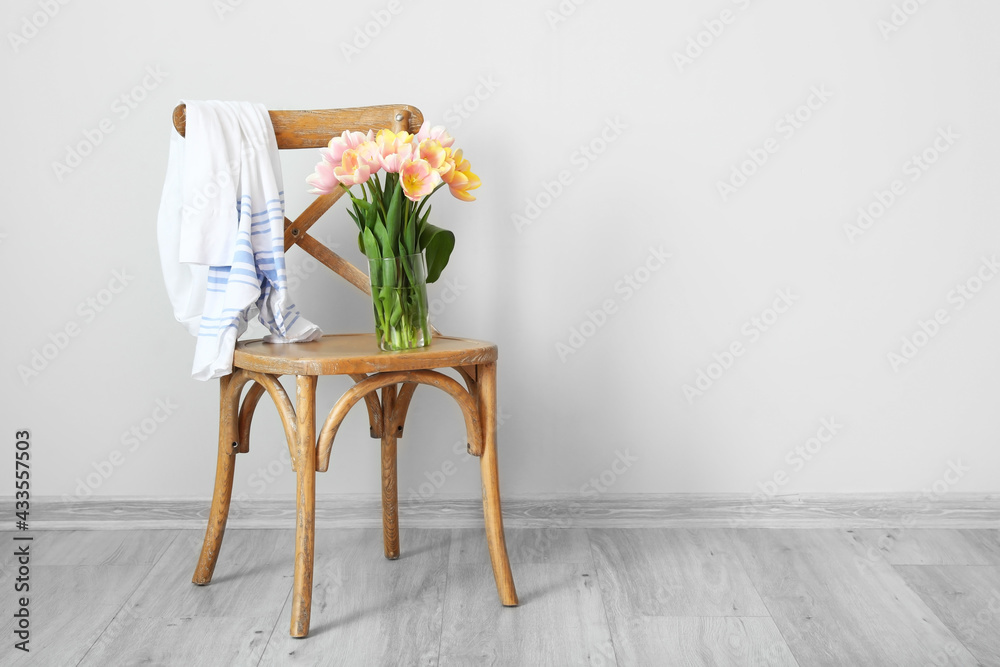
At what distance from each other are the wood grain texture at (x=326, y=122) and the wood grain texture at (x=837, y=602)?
1040 millimetres

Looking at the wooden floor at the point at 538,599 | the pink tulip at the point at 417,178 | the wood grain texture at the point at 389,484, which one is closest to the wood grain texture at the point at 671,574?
the wooden floor at the point at 538,599

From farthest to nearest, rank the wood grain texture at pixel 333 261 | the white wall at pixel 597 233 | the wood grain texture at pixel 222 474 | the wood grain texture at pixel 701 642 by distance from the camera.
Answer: the white wall at pixel 597 233, the wood grain texture at pixel 333 261, the wood grain texture at pixel 222 474, the wood grain texture at pixel 701 642

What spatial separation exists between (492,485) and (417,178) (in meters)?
0.51

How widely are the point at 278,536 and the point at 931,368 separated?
139 cm

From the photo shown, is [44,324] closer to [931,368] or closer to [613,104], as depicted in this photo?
[613,104]

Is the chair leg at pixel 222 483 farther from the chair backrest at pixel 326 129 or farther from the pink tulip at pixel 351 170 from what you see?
the pink tulip at pixel 351 170

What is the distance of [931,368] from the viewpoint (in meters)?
1.81

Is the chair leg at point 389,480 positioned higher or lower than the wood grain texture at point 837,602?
higher

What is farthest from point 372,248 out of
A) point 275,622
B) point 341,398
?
point 275,622

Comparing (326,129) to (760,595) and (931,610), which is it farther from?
(931,610)

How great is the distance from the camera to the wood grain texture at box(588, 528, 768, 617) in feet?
4.76

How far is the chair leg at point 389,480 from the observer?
1.60 m

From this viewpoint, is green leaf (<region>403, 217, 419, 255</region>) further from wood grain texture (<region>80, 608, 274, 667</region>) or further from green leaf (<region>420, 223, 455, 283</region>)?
wood grain texture (<region>80, 608, 274, 667</region>)

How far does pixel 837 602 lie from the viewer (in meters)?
1.47
